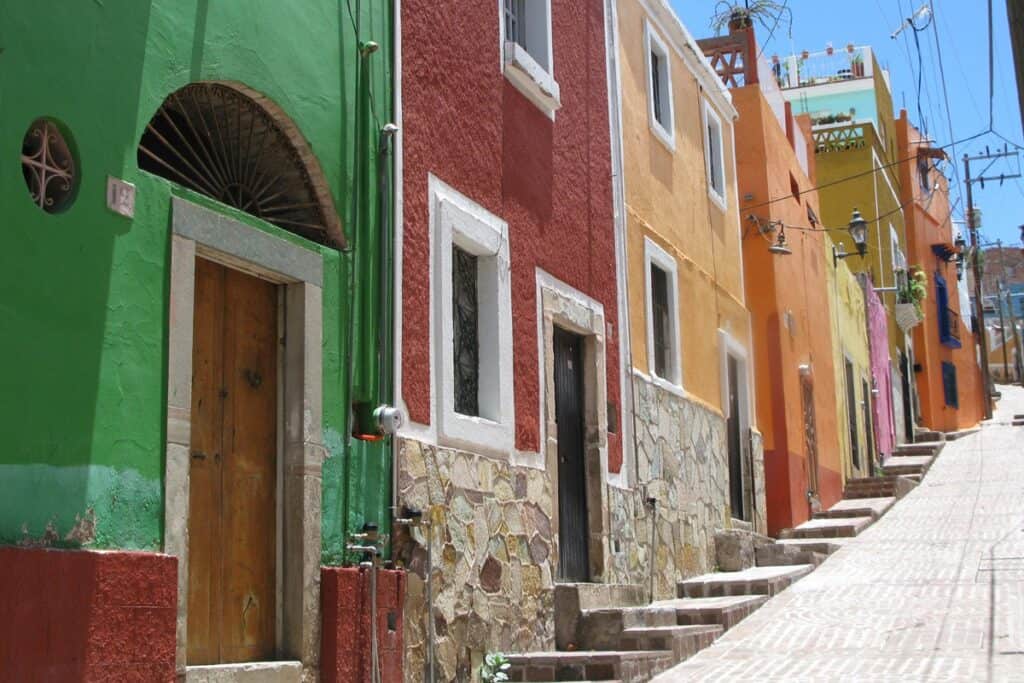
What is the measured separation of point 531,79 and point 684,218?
16.1ft

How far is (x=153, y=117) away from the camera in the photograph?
673cm

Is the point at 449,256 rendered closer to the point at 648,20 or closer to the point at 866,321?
the point at 648,20

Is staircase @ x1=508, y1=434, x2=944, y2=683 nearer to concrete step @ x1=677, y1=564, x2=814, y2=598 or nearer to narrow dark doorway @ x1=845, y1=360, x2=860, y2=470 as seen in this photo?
concrete step @ x1=677, y1=564, x2=814, y2=598

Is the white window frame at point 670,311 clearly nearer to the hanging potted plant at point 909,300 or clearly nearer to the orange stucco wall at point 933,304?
the hanging potted plant at point 909,300

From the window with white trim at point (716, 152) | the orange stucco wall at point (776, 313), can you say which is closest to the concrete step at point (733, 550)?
the orange stucco wall at point (776, 313)

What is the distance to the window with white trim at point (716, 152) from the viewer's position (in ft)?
56.7

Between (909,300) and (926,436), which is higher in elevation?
(909,300)

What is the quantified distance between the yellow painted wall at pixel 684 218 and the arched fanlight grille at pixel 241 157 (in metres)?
5.75

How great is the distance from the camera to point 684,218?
50.9ft

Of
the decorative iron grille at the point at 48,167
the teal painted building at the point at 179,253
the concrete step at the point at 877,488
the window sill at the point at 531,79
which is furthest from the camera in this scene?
the concrete step at the point at 877,488

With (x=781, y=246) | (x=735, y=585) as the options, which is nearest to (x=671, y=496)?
(x=735, y=585)

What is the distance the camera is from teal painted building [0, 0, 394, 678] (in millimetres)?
5562

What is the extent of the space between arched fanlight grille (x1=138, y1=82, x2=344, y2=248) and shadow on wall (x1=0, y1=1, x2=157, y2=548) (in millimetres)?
599

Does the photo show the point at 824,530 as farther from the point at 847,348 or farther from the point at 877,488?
Answer: the point at 847,348
